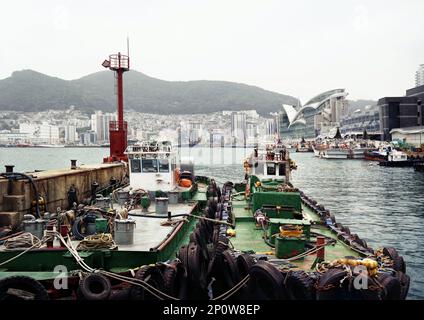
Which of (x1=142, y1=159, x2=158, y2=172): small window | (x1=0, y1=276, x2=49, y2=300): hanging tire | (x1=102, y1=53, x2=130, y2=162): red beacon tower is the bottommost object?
(x1=0, y1=276, x2=49, y2=300): hanging tire

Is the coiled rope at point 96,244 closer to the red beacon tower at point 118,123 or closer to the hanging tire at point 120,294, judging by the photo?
the hanging tire at point 120,294

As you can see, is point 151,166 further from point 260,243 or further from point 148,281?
point 148,281

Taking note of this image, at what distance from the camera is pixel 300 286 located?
9.80 meters

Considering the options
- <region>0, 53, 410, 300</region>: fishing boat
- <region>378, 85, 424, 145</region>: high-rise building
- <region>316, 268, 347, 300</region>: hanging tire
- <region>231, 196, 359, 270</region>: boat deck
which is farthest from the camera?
<region>378, 85, 424, 145</region>: high-rise building

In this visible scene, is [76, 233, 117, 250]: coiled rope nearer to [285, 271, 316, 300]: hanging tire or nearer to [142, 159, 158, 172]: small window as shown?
[285, 271, 316, 300]: hanging tire

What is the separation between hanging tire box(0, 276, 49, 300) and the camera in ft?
29.2

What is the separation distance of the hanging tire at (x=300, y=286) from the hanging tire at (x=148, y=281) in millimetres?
3250

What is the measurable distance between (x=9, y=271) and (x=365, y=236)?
2117cm

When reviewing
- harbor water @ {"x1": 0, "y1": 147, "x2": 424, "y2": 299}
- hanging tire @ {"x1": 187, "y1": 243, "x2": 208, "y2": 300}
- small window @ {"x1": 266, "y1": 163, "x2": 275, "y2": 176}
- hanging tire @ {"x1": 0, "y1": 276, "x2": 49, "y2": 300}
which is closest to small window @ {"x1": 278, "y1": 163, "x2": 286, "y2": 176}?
small window @ {"x1": 266, "y1": 163, "x2": 275, "y2": 176}

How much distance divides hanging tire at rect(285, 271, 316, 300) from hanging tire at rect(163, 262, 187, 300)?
2.99m

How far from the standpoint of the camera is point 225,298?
440 inches

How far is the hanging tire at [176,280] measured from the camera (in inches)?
415

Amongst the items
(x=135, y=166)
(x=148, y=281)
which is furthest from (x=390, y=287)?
(x=135, y=166)
